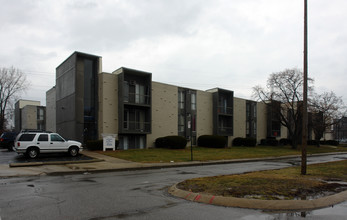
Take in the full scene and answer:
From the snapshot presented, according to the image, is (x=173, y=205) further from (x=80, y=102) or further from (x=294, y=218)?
(x=80, y=102)

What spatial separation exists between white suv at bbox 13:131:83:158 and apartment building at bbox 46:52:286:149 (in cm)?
646

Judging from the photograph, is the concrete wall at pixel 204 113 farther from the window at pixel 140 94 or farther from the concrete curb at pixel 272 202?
the concrete curb at pixel 272 202

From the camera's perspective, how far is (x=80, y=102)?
26.6 m

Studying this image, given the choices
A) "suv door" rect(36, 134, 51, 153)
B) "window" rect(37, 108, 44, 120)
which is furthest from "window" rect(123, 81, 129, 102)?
"window" rect(37, 108, 44, 120)

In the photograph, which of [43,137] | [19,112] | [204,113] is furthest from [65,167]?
[19,112]

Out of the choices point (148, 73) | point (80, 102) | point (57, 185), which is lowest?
point (57, 185)

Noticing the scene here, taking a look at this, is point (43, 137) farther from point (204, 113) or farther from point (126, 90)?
point (204, 113)

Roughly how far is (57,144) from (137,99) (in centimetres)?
1087

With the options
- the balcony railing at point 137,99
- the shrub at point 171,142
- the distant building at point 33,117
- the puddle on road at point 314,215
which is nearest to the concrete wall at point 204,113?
the shrub at point 171,142

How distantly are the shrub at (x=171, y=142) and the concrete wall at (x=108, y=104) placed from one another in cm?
509

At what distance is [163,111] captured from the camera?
31.7 metres

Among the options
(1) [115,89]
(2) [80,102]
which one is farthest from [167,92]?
(2) [80,102]

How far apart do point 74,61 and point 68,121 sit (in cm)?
585

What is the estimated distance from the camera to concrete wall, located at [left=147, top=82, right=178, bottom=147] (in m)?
30.7
